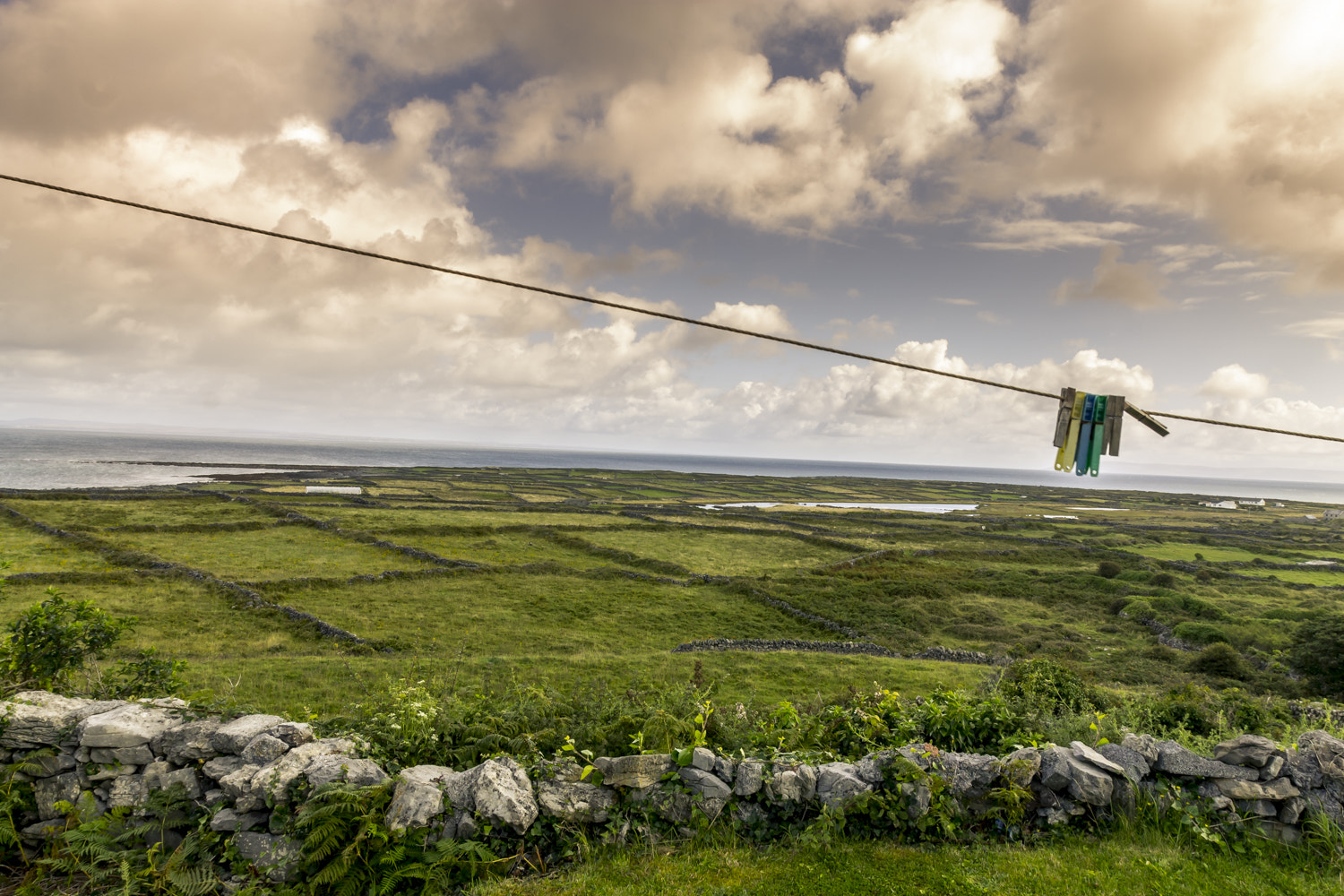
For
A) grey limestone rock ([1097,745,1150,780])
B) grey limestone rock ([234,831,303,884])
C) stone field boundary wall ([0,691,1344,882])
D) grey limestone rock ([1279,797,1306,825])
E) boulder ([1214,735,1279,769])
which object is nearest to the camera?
grey limestone rock ([234,831,303,884])

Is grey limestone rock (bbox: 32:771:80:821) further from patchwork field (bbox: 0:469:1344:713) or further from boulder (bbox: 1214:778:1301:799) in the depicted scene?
boulder (bbox: 1214:778:1301:799)

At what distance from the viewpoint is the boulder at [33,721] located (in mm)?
6230

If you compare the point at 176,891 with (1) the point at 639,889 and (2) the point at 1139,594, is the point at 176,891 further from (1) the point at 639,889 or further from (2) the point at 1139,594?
(2) the point at 1139,594

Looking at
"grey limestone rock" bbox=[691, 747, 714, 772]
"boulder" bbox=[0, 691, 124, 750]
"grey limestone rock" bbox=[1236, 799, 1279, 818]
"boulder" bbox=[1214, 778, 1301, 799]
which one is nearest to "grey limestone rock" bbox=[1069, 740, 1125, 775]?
"boulder" bbox=[1214, 778, 1301, 799]

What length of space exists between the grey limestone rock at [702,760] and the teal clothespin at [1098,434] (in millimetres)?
5671

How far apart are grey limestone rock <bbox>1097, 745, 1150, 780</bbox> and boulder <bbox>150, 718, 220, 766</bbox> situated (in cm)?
986

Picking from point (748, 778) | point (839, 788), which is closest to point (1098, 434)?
point (839, 788)

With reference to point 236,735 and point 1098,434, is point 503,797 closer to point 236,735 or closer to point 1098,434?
point 236,735

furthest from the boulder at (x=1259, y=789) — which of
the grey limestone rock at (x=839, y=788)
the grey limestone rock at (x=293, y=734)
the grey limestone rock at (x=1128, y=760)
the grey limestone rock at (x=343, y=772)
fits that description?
the grey limestone rock at (x=293, y=734)

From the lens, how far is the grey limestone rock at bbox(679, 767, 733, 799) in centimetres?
598

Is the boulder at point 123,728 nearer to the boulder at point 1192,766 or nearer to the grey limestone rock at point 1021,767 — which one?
the grey limestone rock at point 1021,767

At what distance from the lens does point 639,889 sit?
16.8 ft

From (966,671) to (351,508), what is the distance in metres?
54.7

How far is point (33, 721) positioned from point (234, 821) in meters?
2.97
